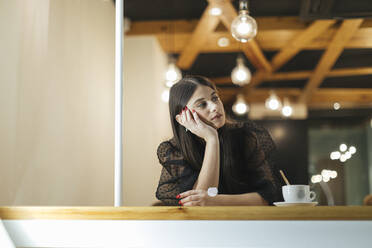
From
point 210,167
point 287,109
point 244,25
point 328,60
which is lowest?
point 210,167

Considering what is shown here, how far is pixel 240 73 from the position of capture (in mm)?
4238

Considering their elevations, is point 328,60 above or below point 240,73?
above

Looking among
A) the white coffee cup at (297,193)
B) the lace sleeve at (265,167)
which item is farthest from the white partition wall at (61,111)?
the white coffee cup at (297,193)

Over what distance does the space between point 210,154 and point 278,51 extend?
305 centimetres

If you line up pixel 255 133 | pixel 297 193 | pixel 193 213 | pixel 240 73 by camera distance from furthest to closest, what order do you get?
pixel 240 73, pixel 255 133, pixel 297 193, pixel 193 213

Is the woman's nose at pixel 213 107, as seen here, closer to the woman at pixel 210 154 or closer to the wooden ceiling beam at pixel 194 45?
the woman at pixel 210 154

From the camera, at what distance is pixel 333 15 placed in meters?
3.71

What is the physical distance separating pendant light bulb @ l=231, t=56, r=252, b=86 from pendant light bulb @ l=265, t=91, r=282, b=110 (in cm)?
30

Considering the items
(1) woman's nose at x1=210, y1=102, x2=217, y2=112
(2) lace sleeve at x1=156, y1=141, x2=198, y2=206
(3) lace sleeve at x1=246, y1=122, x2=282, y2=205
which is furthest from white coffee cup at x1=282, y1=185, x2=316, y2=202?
(1) woman's nose at x1=210, y1=102, x2=217, y2=112

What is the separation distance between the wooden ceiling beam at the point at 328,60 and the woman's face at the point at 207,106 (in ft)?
8.14

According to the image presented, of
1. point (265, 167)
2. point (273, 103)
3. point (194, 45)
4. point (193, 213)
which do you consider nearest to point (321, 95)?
point (273, 103)

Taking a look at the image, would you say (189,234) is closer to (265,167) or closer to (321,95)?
(265,167)

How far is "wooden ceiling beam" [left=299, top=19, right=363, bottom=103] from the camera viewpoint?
4.23 meters

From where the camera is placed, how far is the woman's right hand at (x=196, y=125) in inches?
77.2
